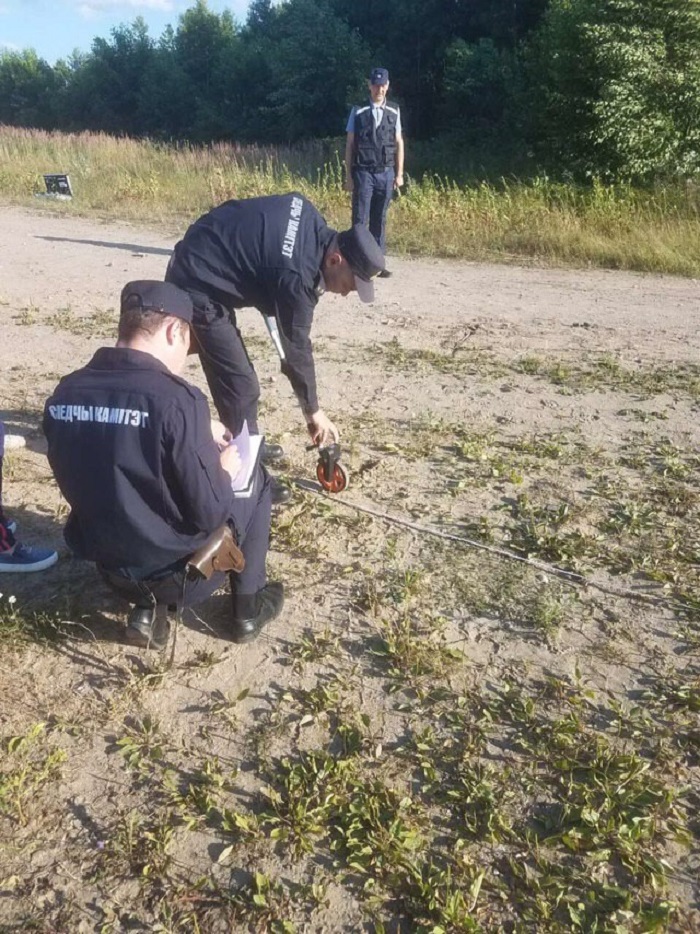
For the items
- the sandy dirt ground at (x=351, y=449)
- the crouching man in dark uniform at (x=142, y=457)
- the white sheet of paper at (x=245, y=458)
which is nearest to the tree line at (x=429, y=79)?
the sandy dirt ground at (x=351, y=449)

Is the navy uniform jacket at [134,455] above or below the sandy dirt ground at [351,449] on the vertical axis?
above

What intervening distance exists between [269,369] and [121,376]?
12.2 ft

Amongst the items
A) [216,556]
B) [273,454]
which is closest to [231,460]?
[216,556]

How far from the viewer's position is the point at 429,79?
26.0 meters

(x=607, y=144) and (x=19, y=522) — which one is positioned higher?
(x=607, y=144)

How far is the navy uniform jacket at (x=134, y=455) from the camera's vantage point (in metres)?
2.48

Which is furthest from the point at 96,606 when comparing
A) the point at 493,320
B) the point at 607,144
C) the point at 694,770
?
the point at 607,144

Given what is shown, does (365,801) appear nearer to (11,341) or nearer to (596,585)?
(596,585)

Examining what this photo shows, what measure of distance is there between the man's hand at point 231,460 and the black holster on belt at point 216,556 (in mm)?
207

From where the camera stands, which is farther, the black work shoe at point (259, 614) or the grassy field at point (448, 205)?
the grassy field at point (448, 205)

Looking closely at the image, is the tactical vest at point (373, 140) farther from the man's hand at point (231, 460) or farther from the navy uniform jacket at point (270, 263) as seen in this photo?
the man's hand at point (231, 460)

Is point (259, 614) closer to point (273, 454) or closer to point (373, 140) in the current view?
point (273, 454)

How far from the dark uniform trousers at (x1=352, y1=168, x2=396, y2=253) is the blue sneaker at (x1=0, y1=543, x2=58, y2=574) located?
5.95 m

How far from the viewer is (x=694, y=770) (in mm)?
2562
